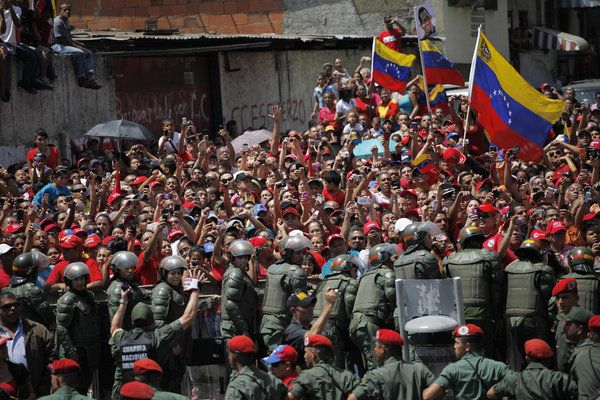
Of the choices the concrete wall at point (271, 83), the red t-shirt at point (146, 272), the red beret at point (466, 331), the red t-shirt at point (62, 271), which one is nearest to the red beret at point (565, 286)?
Result: the red beret at point (466, 331)

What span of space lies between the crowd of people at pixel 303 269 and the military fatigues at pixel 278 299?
0.7 inches

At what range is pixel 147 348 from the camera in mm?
11961

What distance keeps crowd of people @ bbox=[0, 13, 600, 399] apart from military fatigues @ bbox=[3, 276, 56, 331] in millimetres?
18

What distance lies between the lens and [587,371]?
35.5ft

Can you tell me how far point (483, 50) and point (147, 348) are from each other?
865cm

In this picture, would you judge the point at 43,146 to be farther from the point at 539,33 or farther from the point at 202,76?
the point at 539,33

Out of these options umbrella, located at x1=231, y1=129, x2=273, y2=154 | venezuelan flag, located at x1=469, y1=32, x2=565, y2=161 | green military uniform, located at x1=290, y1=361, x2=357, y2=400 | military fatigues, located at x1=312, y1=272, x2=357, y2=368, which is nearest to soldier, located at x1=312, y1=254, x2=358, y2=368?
military fatigues, located at x1=312, y1=272, x2=357, y2=368

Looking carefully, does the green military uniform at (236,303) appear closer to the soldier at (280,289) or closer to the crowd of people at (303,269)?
the crowd of people at (303,269)

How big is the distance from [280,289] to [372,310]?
888 millimetres

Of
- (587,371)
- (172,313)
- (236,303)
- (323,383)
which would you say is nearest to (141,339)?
(172,313)

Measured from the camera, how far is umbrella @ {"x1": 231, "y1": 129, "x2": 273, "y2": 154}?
74.4 ft

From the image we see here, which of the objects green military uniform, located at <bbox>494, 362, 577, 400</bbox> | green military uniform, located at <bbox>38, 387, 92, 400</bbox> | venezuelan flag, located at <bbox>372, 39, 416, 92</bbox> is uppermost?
venezuelan flag, located at <bbox>372, 39, 416, 92</bbox>

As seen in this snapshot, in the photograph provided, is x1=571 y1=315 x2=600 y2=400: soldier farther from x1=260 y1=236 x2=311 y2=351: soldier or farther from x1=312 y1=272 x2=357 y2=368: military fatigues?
x1=260 y1=236 x2=311 y2=351: soldier

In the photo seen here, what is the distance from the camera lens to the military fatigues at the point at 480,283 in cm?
1324
